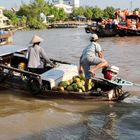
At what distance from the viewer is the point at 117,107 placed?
8.13 meters

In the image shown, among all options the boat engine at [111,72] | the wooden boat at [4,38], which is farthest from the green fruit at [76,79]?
the wooden boat at [4,38]

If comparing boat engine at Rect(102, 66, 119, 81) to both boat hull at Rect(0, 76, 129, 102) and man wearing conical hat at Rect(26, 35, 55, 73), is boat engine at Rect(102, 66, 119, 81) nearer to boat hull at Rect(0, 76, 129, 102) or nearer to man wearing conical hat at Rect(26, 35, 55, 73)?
boat hull at Rect(0, 76, 129, 102)

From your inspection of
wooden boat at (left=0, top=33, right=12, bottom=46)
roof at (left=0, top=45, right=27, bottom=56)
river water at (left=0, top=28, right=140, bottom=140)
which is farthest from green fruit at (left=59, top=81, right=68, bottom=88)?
wooden boat at (left=0, top=33, right=12, bottom=46)

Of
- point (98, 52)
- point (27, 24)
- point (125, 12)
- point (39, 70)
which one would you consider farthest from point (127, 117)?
point (27, 24)

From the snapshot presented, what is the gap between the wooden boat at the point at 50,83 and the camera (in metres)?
8.42

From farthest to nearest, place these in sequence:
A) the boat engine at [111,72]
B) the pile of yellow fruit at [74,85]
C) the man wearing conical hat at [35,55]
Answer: the man wearing conical hat at [35,55] → the pile of yellow fruit at [74,85] → the boat engine at [111,72]

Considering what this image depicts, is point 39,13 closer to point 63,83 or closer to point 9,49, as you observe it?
point 9,49

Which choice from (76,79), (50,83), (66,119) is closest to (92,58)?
(76,79)

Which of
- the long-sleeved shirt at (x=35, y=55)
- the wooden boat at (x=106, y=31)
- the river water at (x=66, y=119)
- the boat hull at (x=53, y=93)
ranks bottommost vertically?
the wooden boat at (x=106, y=31)

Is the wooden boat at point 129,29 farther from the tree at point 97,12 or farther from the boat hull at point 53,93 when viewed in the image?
the tree at point 97,12

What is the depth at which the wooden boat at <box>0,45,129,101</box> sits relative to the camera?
842 cm

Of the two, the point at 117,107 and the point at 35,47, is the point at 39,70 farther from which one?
the point at 117,107

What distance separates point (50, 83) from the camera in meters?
8.66

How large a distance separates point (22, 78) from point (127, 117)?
287 cm
